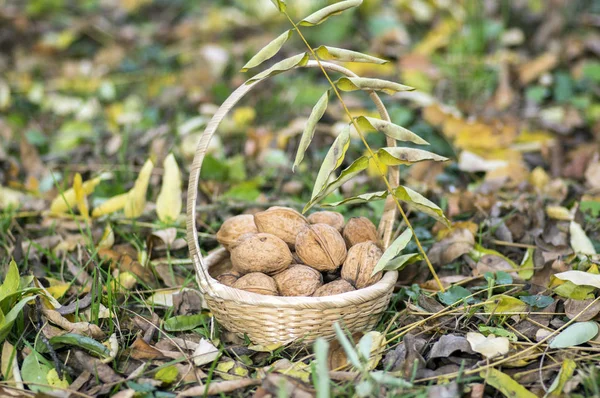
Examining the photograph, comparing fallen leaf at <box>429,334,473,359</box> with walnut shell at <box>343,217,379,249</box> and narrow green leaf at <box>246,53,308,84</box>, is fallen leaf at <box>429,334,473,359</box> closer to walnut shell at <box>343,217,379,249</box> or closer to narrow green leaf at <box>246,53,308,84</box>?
walnut shell at <box>343,217,379,249</box>

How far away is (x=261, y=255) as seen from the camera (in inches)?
50.5

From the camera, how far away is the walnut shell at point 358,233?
4.52 ft

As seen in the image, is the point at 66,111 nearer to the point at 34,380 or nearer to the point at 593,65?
the point at 34,380

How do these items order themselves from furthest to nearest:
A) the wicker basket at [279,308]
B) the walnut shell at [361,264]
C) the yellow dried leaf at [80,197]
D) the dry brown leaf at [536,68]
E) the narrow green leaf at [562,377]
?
the dry brown leaf at [536,68], the yellow dried leaf at [80,197], the walnut shell at [361,264], the wicker basket at [279,308], the narrow green leaf at [562,377]

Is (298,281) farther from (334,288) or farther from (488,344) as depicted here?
(488,344)

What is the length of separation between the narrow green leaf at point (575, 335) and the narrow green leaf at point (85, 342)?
0.80m

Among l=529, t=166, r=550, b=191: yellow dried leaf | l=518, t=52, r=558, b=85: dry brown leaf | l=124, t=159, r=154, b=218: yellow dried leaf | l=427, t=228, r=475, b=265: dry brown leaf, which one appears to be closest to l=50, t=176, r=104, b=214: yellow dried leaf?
l=124, t=159, r=154, b=218: yellow dried leaf

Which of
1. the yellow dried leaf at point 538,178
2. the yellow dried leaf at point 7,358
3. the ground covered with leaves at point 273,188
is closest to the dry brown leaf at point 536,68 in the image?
the ground covered with leaves at point 273,188

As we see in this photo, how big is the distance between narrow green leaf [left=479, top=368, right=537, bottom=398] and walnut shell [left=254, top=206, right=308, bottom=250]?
1.53 feet

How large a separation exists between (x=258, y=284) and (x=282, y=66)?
1.33ft

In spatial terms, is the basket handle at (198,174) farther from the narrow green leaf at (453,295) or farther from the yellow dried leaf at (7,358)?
the narrow green leaf at (453,295)

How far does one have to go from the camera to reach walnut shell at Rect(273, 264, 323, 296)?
125cm

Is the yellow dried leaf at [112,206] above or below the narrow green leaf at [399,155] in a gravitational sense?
below

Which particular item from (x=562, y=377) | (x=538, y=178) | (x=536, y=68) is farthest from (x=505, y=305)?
(x=536, y=68)
